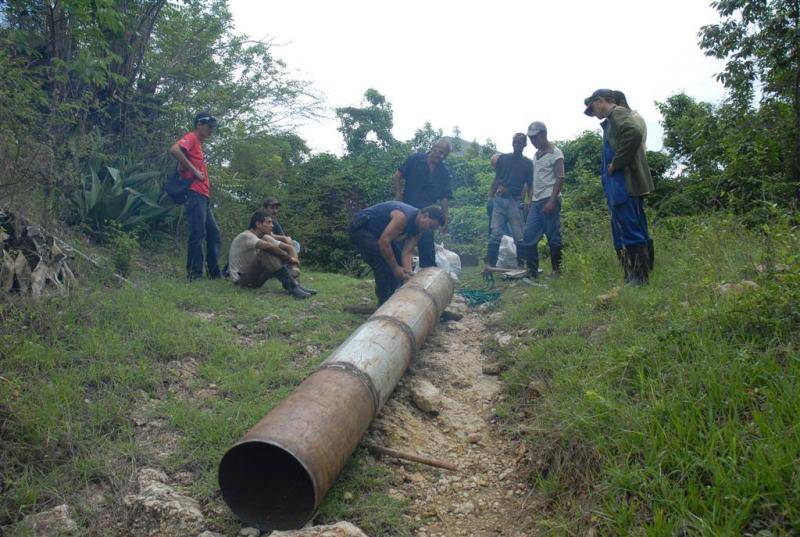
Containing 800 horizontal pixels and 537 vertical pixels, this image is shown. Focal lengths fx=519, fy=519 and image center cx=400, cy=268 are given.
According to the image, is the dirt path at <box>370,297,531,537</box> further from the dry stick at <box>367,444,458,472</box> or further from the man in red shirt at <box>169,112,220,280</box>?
the man in red shirt at <box>169,112,220,280</box>

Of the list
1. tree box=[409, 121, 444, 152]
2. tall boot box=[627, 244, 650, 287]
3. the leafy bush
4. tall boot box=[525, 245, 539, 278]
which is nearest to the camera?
tall boot box=[627, 244, 650, 287]

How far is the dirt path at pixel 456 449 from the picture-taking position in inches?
85.3

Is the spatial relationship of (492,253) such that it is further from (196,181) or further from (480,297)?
(196,181)

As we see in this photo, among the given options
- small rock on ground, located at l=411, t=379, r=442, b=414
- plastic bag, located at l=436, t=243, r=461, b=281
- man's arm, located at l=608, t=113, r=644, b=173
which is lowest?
small rock on ground, located at l=411, t=379, r=442, b=414

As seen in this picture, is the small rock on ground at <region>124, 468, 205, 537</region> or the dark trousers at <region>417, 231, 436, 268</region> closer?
the small rock on ground at <region>124, 468, 205, 537</region>

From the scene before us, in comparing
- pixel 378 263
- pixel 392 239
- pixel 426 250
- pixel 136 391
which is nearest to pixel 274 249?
pixel 378 263

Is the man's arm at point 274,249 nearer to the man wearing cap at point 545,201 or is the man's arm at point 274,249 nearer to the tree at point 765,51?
the man wearing cap at point 545,201

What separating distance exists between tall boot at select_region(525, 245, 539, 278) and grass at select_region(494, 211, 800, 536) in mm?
2399

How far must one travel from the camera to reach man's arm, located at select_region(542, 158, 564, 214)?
556 centimetres

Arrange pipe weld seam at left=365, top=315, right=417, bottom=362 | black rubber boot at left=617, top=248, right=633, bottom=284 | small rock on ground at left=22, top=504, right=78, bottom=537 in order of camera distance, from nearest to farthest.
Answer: small rock on ground at left=22, top=504, right=78, bottom=537
pipe weld seam at left=365, top=315, right=417, bottom=362
black rubber boot at left=617, top=248, right=633, bottom=284

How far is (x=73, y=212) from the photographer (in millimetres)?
5434

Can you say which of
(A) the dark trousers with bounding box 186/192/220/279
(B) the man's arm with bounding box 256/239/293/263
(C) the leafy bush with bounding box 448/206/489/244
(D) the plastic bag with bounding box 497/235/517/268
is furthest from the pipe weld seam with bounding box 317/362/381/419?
(C) the leafy bush with bounding box 448/206/489/244

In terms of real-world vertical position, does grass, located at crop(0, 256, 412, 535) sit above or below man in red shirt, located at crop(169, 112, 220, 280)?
below

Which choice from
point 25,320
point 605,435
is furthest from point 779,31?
point 25,320
